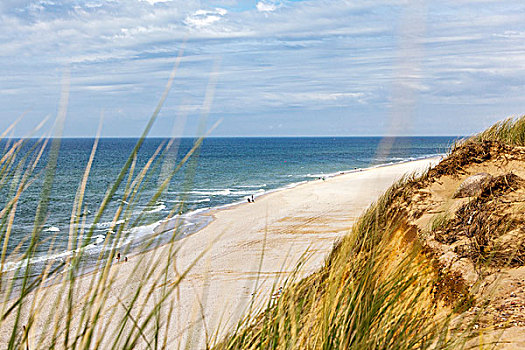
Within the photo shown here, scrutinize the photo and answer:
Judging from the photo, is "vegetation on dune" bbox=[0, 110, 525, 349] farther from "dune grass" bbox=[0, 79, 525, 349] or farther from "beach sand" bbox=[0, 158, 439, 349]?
"beach sand" bbox=[0, 158, 439, 349]

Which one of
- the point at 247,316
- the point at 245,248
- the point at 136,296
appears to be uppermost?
the point at 136,296

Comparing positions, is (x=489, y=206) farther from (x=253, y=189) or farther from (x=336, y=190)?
(x=253, y=189)

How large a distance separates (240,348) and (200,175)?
49.1 metres

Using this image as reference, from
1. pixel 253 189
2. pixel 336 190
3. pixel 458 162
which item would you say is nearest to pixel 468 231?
pixel 458 162

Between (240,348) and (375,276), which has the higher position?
(375,276)

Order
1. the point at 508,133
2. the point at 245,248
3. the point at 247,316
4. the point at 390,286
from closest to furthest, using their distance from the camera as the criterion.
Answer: the point at 247,316, the point at 390,286, the point at 508,133, the point at 245,248

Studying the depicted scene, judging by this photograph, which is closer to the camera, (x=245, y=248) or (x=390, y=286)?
(x=390, y=286)

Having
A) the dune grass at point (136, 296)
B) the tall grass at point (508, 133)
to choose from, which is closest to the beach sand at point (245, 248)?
the tall grass at point (508, 133)

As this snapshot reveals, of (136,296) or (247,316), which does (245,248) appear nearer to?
(247,316)

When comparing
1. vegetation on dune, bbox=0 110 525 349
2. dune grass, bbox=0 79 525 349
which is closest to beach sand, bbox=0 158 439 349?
vegetation on dune, bbox=0 110 525 349

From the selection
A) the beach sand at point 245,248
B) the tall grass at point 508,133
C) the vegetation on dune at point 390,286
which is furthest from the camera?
the beach sand at point 245,248

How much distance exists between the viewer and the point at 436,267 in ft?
13.1

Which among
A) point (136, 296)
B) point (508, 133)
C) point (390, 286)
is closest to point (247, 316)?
point (390, 286)

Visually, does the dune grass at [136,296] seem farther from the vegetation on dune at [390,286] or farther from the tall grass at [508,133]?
the tall grass at [508,133]
